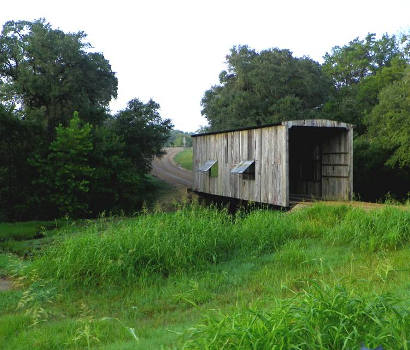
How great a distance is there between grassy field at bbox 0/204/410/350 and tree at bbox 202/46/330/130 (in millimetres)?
18878

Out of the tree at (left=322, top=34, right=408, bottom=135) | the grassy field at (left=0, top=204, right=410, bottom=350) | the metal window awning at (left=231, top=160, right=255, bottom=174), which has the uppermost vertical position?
the tree at (left=322, top=34, right=408, bottom=135)

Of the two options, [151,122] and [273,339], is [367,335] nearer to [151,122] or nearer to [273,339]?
[273,339]

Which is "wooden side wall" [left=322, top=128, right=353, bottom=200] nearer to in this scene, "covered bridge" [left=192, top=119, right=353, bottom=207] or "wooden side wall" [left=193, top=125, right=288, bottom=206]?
"covered bridge" [left=192, top=119, right=353, bottom=207]

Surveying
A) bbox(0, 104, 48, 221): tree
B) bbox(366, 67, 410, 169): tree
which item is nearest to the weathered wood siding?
bbox(366, 67, 410, 169): tree

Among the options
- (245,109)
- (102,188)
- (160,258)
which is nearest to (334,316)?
(160,258)

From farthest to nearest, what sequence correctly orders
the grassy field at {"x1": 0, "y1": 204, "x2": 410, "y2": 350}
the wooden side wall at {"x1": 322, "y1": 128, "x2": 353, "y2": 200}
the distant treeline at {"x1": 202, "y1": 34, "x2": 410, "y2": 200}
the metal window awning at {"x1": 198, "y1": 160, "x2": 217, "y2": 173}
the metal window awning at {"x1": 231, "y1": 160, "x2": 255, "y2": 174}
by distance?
1. the distant treeline at {"x1": 202, "y1": 34, "x2": 410, "y2": 200}
2. the metal window awning at {"x1": 198, "y1": 160, "x2": 217, "y2": 173}
3. the metal window awning at {"x1": 231, "y1": 160, "x2": 255, "y2": 174}
4. the wooden side wall at {"x1": 322, "y1": 128, "x2": 353, "y2": 200}
5. the grassy field at {"x1": 0, "y1": 204, "x2": 410, "y2": 350}

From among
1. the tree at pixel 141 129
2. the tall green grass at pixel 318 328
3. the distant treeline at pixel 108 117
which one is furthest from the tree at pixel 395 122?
the tall green grass at pixel 318 328

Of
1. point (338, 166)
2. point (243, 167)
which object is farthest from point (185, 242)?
point (338, 166)

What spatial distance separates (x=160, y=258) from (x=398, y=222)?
4.22m

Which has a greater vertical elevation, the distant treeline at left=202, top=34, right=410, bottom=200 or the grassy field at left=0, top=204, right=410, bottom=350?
the distant treeline at left=202, top=34, right=410, bottom=200

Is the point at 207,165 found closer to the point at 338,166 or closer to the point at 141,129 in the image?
the point at 141,129

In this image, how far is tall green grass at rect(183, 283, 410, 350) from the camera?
277cm

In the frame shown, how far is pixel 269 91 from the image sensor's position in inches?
1131

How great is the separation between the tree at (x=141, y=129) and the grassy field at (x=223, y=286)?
44.6ft
